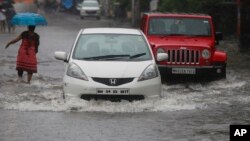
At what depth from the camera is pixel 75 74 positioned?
14.3m

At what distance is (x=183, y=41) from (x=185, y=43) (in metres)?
0.26

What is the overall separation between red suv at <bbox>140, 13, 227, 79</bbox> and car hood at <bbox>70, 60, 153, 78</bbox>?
4.31 meters

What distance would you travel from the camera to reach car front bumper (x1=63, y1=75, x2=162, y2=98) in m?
13.9

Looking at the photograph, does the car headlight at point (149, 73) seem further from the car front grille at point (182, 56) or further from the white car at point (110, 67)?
the car front grille at point (182, 56)

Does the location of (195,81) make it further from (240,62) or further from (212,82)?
(240,62)

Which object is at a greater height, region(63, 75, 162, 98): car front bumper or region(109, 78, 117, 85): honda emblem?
region(109, 78, 117, 85): honda emblem

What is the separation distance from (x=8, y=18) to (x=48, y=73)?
22.2 meters

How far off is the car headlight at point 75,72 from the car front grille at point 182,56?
199 inches

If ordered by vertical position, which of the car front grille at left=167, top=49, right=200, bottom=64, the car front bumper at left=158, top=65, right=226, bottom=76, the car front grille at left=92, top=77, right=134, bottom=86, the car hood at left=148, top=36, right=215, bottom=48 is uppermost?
the car front grille at left=92, top=77, right=134, bottom=86

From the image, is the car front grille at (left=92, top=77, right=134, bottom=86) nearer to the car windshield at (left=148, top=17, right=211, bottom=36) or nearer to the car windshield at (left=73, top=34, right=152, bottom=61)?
the car windshield at (left=73, top=34, right=152, bottom=61)

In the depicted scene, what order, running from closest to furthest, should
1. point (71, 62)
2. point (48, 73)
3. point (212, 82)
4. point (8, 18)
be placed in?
point (71, 62) → point (212, 82) → point (48, 73) → point (8, 18)

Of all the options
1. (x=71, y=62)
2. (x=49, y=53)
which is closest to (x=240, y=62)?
(x=49, y=53)

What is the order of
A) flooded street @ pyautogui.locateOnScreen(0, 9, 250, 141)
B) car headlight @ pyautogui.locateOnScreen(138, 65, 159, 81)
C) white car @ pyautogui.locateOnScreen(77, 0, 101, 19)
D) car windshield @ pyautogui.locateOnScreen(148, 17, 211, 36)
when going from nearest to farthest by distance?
flooded street @ pyautogui.locateOnScreen(0, 9, 250, 141) < car headlight @ pyautogui.locateOnScreen(138, 65, 159, 81) < car windshield @ pyautogui.locateOnScreen(148, 17, 211, 36) < white car @ pyautogui.locateOnScreen(77, 0, 101, 19)

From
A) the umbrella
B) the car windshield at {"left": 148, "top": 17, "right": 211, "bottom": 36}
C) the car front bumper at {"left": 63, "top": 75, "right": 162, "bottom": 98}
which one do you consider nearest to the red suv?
the car windshield at {"left": 148, "top": 17, "right": 211, "bottom": 36}
